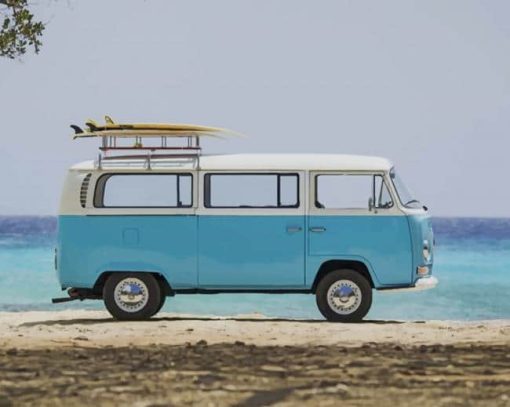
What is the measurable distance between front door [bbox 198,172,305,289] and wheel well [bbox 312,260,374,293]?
235 millimetres

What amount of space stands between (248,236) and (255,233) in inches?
3.6

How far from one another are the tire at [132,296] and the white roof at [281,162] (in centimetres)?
136

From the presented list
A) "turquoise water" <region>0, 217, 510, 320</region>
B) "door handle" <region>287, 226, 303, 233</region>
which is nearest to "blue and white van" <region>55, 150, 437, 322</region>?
"door handle" <region>287, 226, 303, 233</region>

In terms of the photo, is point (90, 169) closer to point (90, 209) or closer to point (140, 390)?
point (90, 209)

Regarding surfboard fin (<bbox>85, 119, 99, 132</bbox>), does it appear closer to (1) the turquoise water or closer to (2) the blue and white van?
(2) the blue and white van

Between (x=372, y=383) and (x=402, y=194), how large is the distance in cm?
647

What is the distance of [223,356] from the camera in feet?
46.4

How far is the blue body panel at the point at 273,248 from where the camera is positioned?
A: 1828cm

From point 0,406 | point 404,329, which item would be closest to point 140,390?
point 0,406

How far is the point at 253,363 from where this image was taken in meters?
13.5

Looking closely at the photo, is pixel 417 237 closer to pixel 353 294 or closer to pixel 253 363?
pixel 353 294

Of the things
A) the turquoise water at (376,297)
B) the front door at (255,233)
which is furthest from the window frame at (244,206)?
the turquoise water at (376,297)

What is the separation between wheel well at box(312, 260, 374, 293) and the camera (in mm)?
18453

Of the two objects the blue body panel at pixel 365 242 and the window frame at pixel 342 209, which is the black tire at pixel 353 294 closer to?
the blue body panel at pixel 365 242
